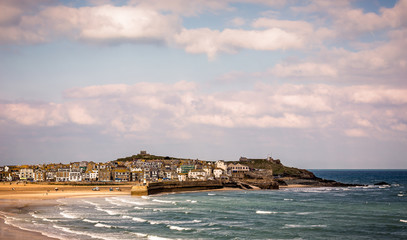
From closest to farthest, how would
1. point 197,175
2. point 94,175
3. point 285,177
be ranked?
point 197,175 < point 94,175 < point 285,177

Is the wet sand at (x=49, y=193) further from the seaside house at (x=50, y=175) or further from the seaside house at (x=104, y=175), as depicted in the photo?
the seaside house at (x=50, y=175)

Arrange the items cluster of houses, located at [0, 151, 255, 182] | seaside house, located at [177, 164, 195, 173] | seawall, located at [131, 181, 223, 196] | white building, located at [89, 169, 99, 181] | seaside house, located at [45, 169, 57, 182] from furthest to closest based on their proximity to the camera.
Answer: seaside house, located at [177, 164, 195, 173] → seaside house, located at [45, 169, 57, 182] → white building, located at [89, 169, 99, 181] → cluster of houses, located at [0, 151, 255, 182] → seawall, located at [131, 181, 223, 196]

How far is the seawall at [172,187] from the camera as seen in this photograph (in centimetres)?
8781

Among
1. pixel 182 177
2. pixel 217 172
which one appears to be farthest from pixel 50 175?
pixel 217 172

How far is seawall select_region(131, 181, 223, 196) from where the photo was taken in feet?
288

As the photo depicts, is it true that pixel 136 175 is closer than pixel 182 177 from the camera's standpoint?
No

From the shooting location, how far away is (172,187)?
101688mm

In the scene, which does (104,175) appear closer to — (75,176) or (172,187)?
(75,176)

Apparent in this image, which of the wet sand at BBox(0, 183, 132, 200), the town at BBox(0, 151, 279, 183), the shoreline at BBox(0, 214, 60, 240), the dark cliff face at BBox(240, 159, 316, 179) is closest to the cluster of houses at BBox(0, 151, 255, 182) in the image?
the town at BBox(0, 151, 279, 183)

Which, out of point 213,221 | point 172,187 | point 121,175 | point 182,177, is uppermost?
point 121,175

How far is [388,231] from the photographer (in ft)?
143

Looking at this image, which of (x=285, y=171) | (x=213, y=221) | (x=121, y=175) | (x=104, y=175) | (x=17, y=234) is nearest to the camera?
(x=17, y=234)

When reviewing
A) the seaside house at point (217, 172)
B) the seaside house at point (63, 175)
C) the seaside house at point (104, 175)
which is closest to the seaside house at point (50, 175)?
the seaside house at point (63, 175)

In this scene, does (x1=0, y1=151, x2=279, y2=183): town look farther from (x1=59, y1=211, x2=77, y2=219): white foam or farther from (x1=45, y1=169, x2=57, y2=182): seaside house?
(x1=59, y1=211, x2=77, y2=219): white foam
